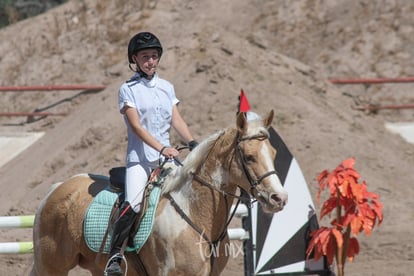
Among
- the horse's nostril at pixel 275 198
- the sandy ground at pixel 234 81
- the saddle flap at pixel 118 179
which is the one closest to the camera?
the horse's nostril at pixel 275 198

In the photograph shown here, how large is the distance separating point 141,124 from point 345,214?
2.63 metres

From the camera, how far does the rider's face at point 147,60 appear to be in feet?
21.8

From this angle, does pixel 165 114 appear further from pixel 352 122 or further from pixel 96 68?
pixel 96 68

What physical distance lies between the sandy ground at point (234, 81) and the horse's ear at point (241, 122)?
15.7ft

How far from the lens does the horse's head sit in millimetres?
5824

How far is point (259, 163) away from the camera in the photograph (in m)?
5.99

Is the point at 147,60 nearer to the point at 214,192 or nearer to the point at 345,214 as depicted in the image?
the point at 214,192

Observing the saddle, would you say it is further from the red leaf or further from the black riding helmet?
the red leaf

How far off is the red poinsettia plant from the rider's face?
7.53 feet

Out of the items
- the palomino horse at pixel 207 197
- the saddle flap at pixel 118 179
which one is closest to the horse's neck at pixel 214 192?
the palomino horse at pixel 207 197

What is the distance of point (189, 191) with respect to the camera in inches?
254

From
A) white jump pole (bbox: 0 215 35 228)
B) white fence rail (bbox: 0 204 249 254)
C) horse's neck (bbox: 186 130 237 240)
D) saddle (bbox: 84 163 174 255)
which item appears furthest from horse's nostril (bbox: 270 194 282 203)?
white jump pole (bbox: 0 215 35 228)

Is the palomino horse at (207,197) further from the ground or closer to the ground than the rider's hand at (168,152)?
closer to the ground

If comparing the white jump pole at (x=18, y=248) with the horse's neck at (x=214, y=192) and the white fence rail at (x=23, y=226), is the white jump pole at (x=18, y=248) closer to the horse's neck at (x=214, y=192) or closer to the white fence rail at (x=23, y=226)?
the white fence rail at (x=23, y=226)
